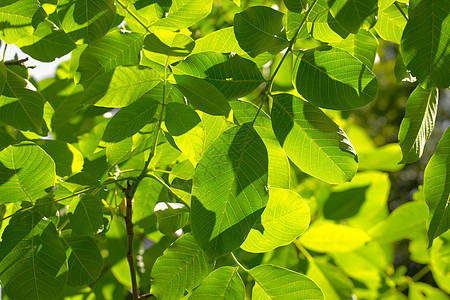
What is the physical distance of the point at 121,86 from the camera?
660 mm

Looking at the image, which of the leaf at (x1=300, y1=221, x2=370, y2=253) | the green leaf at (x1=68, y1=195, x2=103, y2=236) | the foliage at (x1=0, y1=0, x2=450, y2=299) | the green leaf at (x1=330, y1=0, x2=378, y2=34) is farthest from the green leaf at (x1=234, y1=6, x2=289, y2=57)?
the leaf at (x1=300, y1=221, x2=370, y2=253)

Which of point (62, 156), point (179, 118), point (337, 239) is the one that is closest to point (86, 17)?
point (179, 118)

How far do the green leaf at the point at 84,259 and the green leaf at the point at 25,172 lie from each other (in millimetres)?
107

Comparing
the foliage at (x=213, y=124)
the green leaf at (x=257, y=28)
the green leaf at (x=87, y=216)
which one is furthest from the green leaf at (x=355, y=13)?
the green leaf at (x=87, y=216)

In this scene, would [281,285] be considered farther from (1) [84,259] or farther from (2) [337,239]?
(2) [337,239]

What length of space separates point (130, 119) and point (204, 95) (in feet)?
0.46

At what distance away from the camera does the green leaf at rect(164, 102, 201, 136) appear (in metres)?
0.68

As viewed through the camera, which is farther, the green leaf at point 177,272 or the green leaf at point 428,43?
the green leaf at point 177,272

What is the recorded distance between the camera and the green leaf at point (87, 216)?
2.22 ft

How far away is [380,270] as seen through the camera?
139 centimetres

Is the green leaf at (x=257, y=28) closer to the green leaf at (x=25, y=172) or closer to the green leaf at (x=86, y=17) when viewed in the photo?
the green leaf at (x=86, y=17)

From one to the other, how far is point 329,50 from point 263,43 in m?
0.10

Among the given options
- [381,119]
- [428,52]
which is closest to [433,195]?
[428,52]

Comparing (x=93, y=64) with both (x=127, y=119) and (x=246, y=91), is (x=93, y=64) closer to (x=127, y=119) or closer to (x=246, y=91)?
(x=127, y=119)
